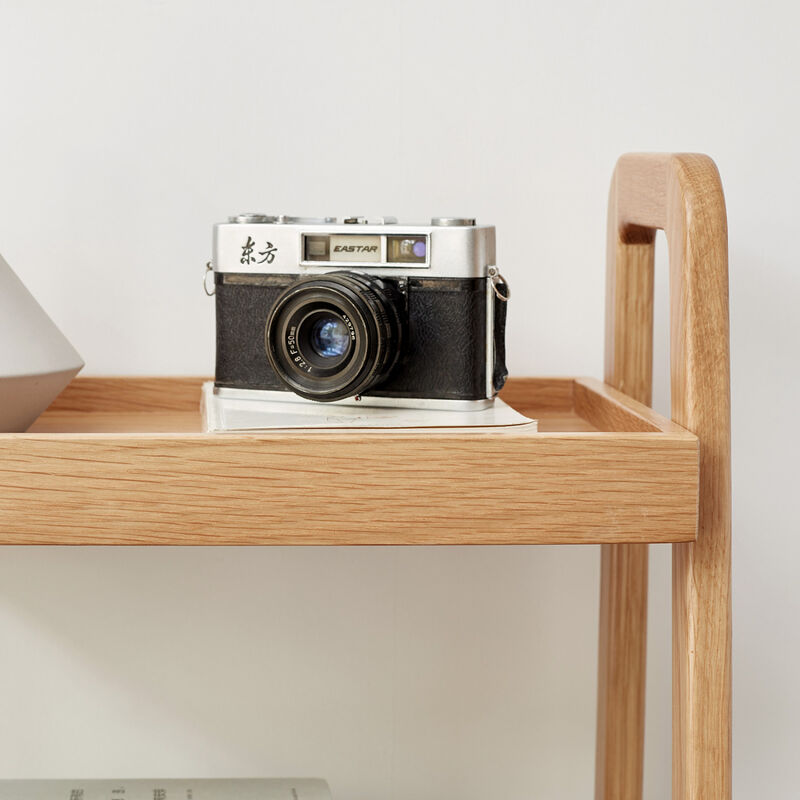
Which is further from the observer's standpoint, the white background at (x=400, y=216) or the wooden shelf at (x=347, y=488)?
the white background at (x=400, y=216)

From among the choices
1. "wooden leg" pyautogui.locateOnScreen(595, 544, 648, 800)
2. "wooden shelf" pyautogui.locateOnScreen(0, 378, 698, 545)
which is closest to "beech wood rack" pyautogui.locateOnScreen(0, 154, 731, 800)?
"wooden shelf" pyautogui.locateOnScreen(0, 378, 698, 545)

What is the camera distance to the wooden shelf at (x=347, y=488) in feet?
1.40

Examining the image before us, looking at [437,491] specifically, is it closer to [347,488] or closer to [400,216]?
[347,488]

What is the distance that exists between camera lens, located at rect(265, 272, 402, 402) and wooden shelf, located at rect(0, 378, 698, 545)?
2.7 inches

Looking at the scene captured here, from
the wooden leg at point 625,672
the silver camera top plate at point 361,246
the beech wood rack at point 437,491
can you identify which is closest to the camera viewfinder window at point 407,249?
the silver camera top plate at point 361,246

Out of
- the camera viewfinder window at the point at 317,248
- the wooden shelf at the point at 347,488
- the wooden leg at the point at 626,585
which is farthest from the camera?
the wooden leg at the point at 626,585

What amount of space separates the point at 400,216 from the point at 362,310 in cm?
23

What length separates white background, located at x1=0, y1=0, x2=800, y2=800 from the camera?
0.69 meters

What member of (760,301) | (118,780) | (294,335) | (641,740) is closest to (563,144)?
(760,301)

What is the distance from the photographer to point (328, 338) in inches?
20.1

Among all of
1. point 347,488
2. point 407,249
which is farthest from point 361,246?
point 347,488

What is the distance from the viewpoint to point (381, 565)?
0.72 metres

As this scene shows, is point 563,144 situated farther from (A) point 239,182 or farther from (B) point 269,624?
(B) point 269,624

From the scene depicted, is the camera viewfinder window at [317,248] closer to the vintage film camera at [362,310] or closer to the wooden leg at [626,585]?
the vintage film camera at [362,310]
